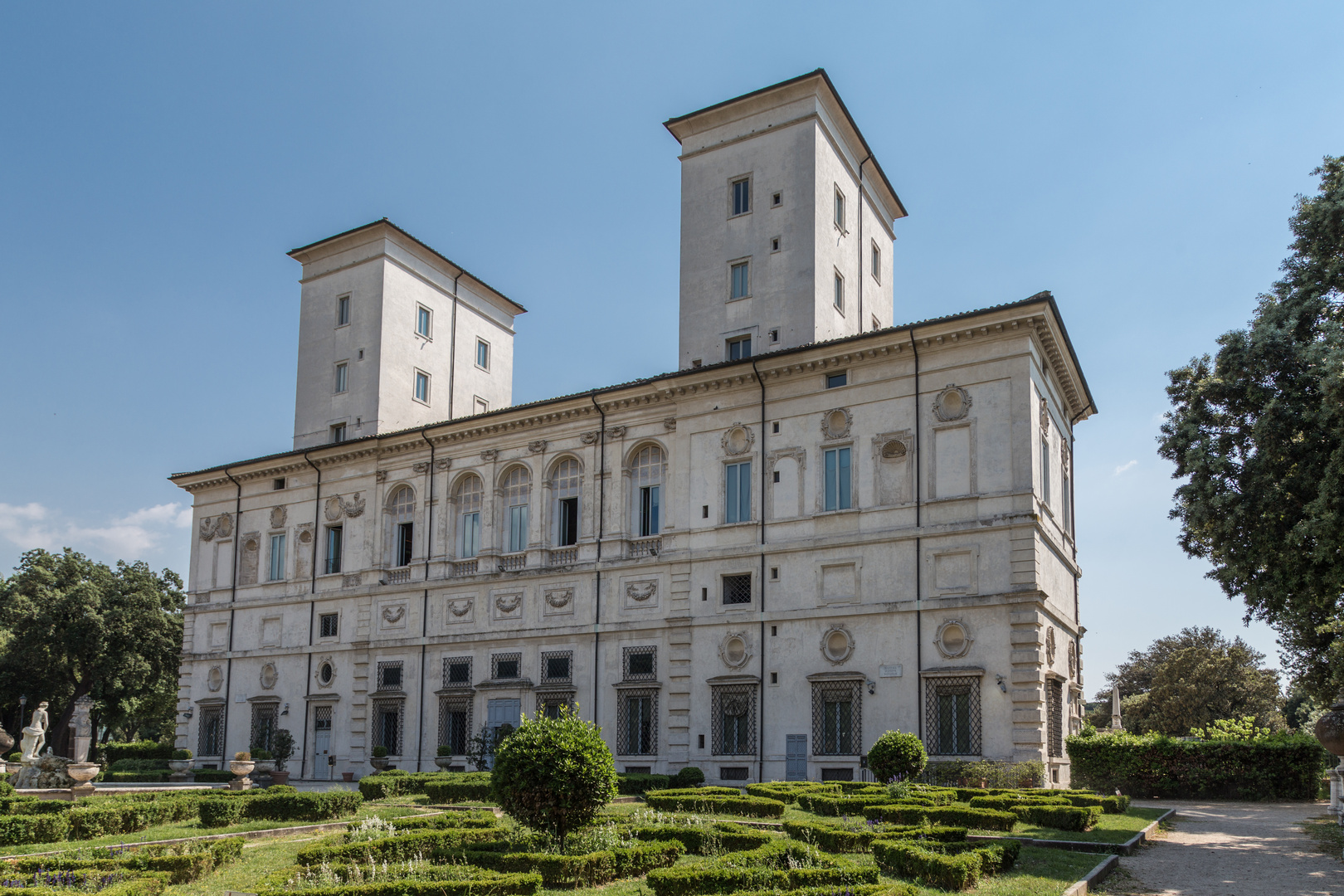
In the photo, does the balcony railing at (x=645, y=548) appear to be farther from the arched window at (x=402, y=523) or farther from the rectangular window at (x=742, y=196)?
the rectangular window at (x=742, y=196)

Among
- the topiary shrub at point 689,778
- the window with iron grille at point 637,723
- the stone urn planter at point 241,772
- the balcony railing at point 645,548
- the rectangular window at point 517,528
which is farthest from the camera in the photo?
the rectangular window at point 517,528

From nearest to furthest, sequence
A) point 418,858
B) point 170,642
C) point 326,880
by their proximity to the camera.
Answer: point 326,880 → point 418,858 → point 170,642

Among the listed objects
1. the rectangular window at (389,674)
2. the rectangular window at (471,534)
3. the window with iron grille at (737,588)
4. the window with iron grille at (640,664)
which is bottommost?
the rectangular window at (389,674)

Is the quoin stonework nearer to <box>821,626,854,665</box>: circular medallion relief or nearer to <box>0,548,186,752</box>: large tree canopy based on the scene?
<box>821,626,854,665</box>: circular medallion relief

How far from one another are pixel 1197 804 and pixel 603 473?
65.2 ft

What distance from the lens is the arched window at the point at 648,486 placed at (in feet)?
115

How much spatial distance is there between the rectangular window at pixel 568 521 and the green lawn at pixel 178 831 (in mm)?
13600

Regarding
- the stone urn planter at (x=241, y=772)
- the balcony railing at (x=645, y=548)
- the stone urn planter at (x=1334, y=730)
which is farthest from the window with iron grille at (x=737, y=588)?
the stone urn planter at (x=1334, y=730)

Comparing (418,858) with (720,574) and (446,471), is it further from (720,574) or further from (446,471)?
(446,471)

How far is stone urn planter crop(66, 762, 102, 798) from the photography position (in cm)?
2425

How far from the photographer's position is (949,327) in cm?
2981

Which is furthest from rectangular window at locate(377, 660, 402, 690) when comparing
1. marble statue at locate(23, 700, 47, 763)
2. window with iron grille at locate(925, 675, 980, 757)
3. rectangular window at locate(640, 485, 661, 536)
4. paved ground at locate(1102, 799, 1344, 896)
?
paved ground at locate(1102, 799, 1344, 896)

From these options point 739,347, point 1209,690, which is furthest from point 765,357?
point 1209,690

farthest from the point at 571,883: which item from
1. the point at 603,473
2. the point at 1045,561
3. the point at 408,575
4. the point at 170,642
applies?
the point at 170,642
